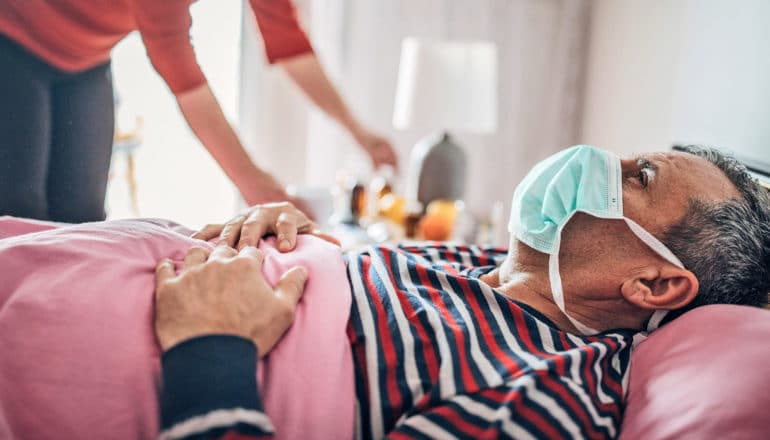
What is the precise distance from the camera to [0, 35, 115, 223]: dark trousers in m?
1.26

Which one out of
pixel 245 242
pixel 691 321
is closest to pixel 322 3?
pixel 245 242

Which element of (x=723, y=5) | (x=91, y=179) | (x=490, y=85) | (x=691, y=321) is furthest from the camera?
(x=490, y=85)

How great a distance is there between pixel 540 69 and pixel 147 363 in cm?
250

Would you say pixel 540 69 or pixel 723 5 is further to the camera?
pixel 540 69

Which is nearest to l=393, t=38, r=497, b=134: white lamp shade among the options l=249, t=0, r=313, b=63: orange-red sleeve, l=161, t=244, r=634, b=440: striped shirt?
l=249, t=0, r=313, b=63: orange-red sleeve

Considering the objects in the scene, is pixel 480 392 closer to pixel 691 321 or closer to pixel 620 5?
pixel 691 321

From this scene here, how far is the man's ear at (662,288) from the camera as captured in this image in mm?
1016

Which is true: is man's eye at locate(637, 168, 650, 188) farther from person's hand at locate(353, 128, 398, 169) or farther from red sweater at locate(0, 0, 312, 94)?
person's hand at locate(353, 128, 398, 169)

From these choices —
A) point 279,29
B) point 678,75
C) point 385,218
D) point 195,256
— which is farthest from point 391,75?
point 195,256

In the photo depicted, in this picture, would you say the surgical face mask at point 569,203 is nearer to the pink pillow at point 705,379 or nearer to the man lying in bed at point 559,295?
the man lying in bed at point 559,295

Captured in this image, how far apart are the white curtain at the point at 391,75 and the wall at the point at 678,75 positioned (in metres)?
0.12

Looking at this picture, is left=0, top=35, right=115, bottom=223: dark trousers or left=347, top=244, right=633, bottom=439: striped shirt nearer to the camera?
left=347, top=244, right=633, bottom=439: striped shirt

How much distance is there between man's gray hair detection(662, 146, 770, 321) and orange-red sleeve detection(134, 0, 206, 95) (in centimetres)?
95

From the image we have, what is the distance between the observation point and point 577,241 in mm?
1085
